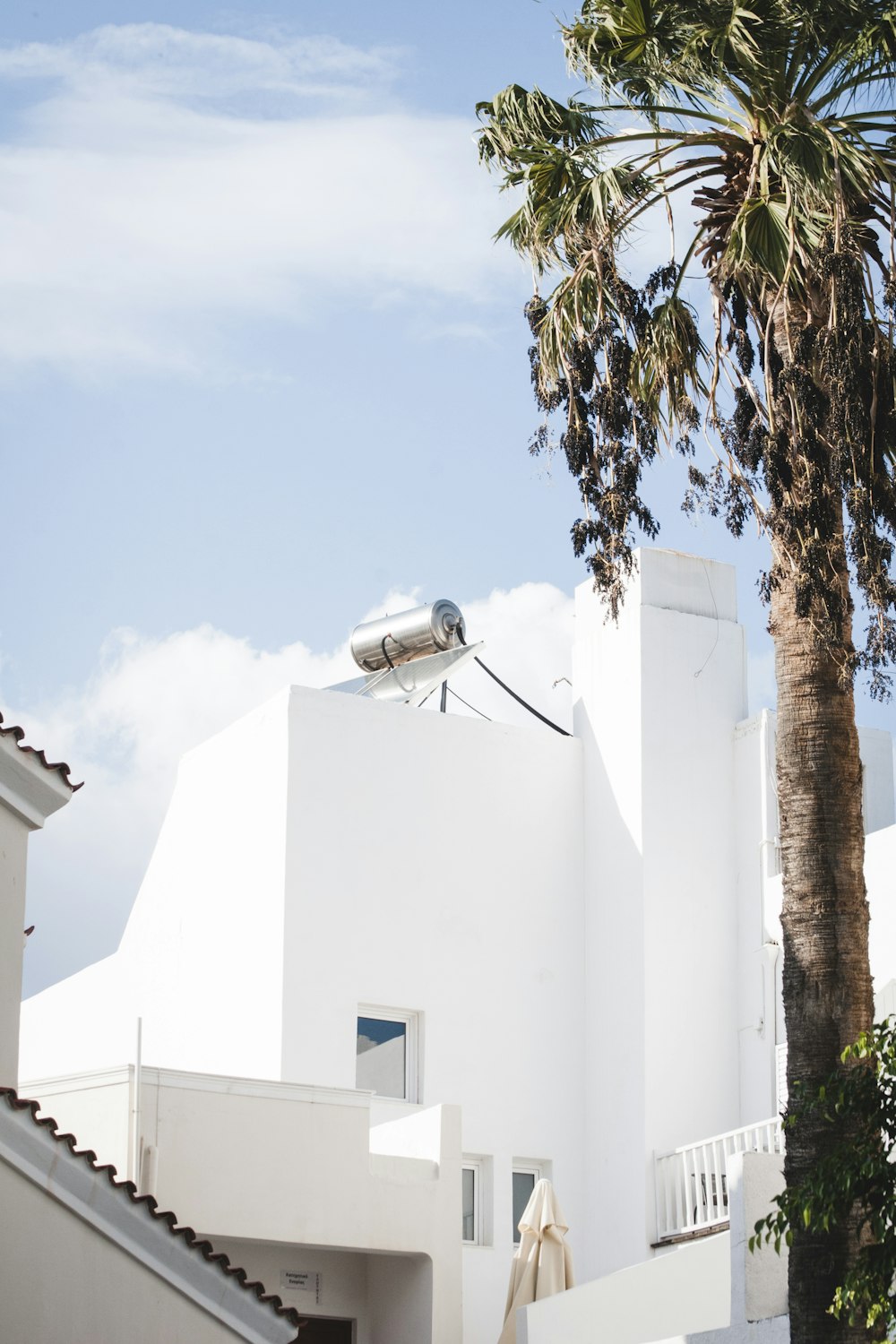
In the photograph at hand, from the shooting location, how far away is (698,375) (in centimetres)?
1302

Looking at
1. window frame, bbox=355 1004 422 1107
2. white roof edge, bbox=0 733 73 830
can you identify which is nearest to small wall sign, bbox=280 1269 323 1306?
window frame, bbox=355 1004 422 1107

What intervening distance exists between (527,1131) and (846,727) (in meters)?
11.5

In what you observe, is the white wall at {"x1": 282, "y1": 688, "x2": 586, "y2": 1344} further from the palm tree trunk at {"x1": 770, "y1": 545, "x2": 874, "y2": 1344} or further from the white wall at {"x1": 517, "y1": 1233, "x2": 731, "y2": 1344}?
the palm tree trunk at {"x1": 770, "y1": 545, "x2": 874, "y2": 1344}

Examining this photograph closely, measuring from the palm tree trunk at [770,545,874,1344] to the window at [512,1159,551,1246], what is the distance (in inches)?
447

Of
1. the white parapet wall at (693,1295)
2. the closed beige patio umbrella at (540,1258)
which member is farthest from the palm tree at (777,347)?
the closed beige patio umbrella at (540,1258)

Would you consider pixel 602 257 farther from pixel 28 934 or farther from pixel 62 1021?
pixel 62 1021

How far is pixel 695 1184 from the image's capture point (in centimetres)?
2055

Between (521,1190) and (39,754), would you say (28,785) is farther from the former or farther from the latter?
(521,1190)

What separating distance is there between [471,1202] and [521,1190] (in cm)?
83

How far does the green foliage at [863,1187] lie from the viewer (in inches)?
376

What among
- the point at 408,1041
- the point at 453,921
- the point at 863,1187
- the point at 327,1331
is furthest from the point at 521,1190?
the point at 863,1187

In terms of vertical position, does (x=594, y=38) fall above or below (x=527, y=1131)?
above

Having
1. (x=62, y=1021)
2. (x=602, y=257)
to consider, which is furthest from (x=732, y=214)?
(x=62, y=1021)

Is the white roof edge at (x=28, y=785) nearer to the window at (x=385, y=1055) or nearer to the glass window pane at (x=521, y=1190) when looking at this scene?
the window at (x=385, y=1055)
